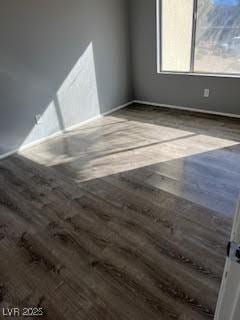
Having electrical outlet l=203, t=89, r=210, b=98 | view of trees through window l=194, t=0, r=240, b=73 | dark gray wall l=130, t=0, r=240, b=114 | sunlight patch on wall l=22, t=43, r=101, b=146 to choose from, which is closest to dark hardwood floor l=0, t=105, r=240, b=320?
sunlight patch on wall l=22, t=43, r=101, b=146

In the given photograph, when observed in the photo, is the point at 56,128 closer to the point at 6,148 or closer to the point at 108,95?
the point at 6,148

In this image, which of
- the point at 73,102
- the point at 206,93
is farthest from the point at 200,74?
the point at 73,102

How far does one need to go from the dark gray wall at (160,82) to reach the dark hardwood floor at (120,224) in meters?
0.67

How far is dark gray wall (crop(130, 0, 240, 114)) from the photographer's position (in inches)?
148

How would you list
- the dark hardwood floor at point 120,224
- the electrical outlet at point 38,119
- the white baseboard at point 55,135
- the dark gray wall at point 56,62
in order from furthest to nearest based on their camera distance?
the electrical outlet at point 38,119
the white baseboard at point 55,135
the dark gray wall at point 56,62
the dark hardwood floor at point 120,224

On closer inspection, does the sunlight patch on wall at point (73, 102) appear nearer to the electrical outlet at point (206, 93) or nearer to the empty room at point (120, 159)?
the empty room at point (120, 159)

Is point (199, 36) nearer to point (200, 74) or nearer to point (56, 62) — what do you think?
point (200, 74)

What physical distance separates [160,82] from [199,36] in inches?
35.6

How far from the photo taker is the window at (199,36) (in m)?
3.46

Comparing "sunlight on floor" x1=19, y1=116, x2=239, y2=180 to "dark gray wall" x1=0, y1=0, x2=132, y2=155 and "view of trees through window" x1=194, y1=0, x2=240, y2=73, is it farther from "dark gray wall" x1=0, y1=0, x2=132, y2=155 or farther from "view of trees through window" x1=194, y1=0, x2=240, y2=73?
"view of trees through window" x1=194, y1=0, x2=240, y2=73

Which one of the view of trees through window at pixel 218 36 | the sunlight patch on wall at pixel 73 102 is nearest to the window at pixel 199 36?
the view of trees through window at pixel 218 36

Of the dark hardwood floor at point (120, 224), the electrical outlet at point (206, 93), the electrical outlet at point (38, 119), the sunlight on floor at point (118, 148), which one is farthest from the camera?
the electrical outlet at point (206, 93)

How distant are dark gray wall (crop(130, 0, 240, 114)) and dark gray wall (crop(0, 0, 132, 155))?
0.21 meters

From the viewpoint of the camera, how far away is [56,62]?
133 inches
